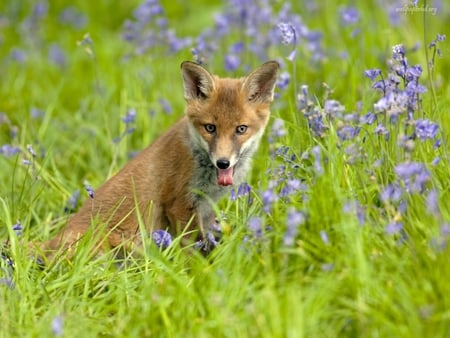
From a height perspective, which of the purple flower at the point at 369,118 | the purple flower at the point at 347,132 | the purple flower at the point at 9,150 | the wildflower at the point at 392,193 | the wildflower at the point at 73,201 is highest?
the purple flower at the point at 369,118

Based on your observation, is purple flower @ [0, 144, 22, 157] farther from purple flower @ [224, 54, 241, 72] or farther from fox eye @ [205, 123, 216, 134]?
purple flower @ [224, 54, 241, 72]

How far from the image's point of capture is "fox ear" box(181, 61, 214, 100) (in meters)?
5.51

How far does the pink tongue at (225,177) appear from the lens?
5.27 meters

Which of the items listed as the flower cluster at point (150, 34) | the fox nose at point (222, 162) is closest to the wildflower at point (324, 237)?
the fox nose at point (222, 162)

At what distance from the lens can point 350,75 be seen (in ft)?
21.6

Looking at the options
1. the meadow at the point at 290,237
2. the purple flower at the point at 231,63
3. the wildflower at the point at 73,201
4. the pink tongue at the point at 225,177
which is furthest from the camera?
the purple flower at the point at 231,63

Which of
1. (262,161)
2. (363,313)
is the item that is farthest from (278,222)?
(262,161)

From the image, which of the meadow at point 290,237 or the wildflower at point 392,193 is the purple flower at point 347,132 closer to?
the meadow at point 290,237

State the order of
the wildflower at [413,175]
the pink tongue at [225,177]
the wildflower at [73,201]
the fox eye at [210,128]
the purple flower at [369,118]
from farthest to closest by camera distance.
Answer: the wildflower at [73,201] → the fox eye at [210,128] → the pink tongue at [225,177] → the purple flower at [369,118] → the wildflower at [413,175]

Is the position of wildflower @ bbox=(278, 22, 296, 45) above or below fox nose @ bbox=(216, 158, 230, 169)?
above

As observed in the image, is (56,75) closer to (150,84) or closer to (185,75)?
(150,84)

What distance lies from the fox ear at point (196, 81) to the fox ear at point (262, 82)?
0.24 m

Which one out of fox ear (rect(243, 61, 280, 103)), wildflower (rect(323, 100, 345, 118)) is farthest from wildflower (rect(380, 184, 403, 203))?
fox ear (rect(243, 61, 280, 103))

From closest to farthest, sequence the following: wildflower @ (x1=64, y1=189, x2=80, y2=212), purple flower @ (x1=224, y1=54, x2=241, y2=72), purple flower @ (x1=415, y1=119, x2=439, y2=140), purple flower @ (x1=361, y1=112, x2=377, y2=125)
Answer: purple flower @ (x1=415, y1=119, x2=439, y2=140) < purple flower @ (x1=361, y1=112, x2=377, y2=125) < wildflower @ (x1=64, y1=189, x2=80, y2=212) < purple flower @ (x1=224, y1=54, x2=241, y2=72)
